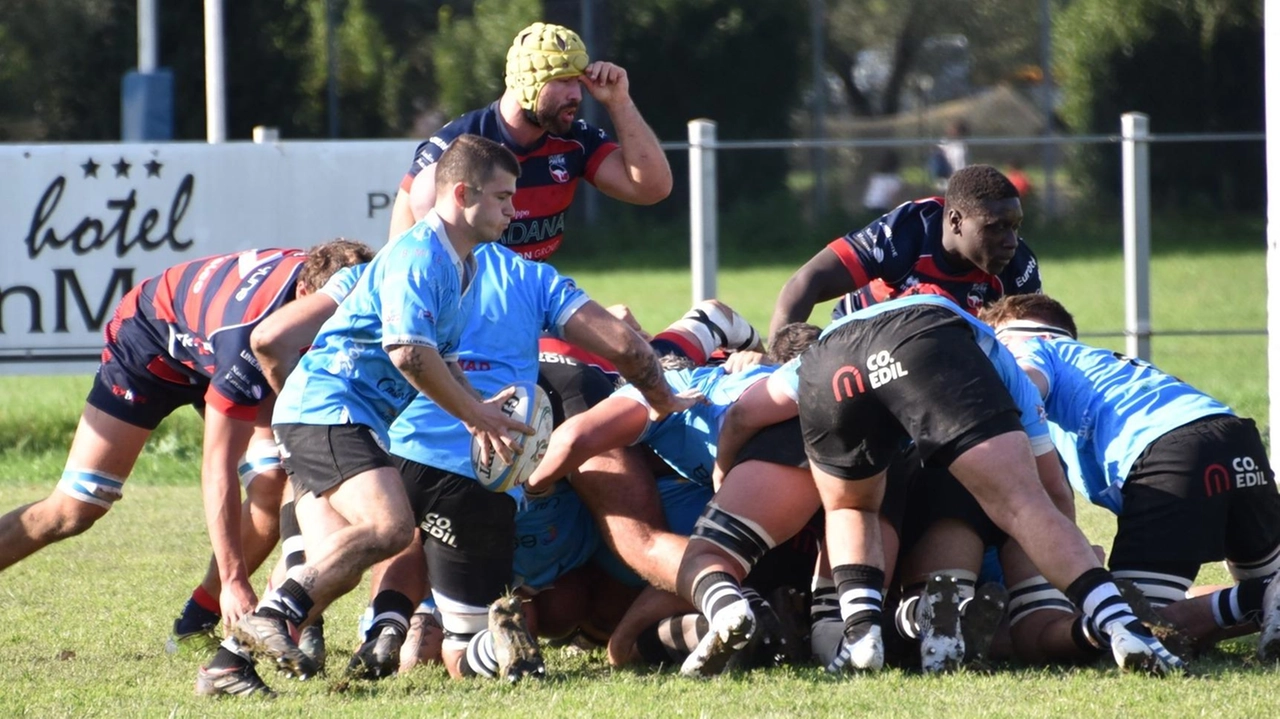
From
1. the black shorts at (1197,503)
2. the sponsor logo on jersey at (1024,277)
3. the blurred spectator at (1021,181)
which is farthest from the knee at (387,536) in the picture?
the blurred spectator at (1021,181)

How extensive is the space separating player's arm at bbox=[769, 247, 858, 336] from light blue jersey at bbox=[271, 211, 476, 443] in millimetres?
2069

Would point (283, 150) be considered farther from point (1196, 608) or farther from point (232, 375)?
point (1196, 608)

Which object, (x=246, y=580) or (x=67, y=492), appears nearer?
(x=246, y=580)

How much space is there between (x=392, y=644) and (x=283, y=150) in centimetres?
567

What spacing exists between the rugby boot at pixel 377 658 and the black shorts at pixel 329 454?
1.61 feet

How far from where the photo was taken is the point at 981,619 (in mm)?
4750

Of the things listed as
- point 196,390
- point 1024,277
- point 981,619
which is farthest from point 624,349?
point 1024,277

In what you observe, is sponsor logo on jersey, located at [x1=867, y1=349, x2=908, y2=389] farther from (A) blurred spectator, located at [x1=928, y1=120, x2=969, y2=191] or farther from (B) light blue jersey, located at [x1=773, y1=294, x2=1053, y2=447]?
(A) blurred spectator, located at [x1=928, y1=120, x2=969, y2=191]

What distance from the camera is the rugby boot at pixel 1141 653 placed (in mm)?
4457

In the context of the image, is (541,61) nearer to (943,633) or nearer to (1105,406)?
(1105,406)

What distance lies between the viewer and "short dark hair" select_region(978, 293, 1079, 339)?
19.0 ft

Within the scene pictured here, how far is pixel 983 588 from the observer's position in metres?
4.76

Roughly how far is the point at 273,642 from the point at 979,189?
323cm

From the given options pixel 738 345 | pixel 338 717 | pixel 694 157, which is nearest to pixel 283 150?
pixel 694 157
